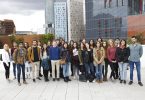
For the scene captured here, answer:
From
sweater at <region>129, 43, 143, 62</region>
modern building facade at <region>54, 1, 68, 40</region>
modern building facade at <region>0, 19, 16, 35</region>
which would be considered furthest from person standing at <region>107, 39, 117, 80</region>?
modern building facade at <region>54, 1, 68, 40</region>

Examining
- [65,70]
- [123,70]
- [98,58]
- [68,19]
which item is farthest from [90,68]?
→ [68,19]

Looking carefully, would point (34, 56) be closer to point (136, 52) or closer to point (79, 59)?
point (79, 59)

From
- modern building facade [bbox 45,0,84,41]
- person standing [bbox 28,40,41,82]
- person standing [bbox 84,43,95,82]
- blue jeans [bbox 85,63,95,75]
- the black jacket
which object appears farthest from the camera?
modern building facade [bbox 45,0,84,41]

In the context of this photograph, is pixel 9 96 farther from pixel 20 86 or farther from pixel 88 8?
pixel 88 8

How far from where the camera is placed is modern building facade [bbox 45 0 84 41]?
4801 inches

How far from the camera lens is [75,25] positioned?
122562mm

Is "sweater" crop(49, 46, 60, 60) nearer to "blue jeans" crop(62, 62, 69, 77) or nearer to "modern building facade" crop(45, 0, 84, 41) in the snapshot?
"blue jeans" crop(62, 62, 69, 77)

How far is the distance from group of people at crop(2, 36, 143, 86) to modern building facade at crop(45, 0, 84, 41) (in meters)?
102

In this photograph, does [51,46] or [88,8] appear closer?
[51,46]

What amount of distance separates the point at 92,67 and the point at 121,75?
1248mm

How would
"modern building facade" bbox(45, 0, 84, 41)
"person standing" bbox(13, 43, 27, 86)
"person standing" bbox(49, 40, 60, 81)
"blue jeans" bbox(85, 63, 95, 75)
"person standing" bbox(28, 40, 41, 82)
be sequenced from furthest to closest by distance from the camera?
"modern building facade" bbox(45, 0, 84, 41) < "person standing" bbox(28, 40, 41, 82) < "person standing" bbox(49, 40, 60, 81) < "blue jeans" bbox(85, 63, 95, 75) < "person standing" bbox(13, 43, 27, 86)

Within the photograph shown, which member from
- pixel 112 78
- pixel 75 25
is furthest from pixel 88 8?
pixel 112 78

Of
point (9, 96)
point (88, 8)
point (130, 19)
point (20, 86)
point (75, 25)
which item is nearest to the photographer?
point (9, 96)

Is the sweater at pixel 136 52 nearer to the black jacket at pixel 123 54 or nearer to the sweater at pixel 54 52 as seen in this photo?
the black jacket at pixel 123 54
